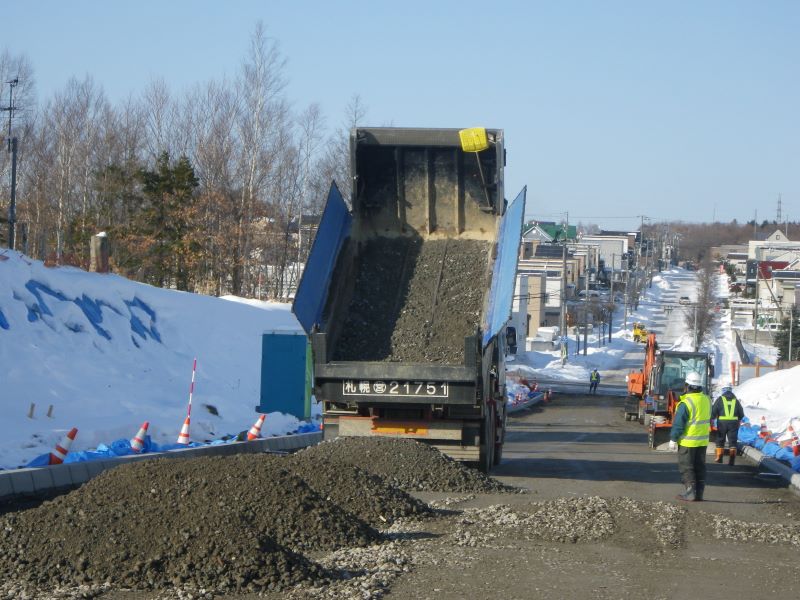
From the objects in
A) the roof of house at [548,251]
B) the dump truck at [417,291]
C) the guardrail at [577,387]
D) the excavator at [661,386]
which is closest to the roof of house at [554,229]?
the roof of house at [548,251]

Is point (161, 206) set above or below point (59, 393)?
above

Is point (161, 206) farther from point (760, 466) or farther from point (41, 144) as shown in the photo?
point (760, 466)

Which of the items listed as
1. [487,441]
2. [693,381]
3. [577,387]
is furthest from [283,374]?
[577,387]

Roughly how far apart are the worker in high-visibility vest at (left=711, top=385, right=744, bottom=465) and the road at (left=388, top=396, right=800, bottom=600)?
3.23m

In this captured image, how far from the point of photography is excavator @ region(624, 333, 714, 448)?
2344 cm

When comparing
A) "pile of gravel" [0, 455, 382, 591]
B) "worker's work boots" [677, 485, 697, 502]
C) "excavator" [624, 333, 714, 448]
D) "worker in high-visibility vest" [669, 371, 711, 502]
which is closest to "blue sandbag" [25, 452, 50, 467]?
"pile of gravel" [0, 455, 382, 591]

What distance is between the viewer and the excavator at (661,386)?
23.4 metres

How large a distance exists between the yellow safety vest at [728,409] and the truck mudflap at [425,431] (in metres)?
7.16

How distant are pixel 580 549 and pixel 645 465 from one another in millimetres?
9703

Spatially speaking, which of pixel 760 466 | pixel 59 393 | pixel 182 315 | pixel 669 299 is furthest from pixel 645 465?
pixel 669 299

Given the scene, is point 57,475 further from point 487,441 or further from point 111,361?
point 111,361

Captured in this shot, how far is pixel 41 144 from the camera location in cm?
5997

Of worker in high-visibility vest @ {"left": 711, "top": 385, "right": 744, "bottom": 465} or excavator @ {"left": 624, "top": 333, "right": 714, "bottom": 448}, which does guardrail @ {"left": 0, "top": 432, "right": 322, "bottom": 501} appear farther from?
excavator @ {"left": 624, "top": 333, "right": 714, "bottom": 448}

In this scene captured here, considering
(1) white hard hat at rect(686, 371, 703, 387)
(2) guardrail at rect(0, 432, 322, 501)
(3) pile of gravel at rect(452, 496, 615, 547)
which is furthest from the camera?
(1) white hard hat at rect(686, 371, 703, 387)
